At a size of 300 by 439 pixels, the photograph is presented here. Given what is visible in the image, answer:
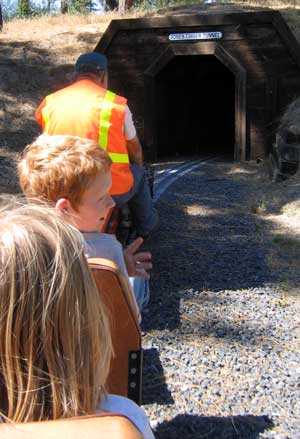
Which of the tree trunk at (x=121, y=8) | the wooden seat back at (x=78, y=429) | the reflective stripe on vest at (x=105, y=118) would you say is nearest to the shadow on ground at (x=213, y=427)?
the reflective stripe on vest at (x=105, y=118)

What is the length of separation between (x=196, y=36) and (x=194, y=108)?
5692 millimetres

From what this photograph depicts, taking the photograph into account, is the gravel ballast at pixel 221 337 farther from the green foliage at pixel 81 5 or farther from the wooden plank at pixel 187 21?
the green foliage at pixel 81 5

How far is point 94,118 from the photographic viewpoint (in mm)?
4246

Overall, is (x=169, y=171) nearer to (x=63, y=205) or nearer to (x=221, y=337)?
(x=221, y=337)

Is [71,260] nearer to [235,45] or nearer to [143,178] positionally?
[143,178]

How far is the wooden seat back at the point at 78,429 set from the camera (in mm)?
1152

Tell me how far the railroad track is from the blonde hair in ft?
24.2

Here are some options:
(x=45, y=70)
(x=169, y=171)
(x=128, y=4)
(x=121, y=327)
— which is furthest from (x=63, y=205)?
(x=128, y=4)

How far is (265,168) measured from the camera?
11.6 meters

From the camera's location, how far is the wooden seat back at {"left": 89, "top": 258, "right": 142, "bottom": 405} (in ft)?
7.50

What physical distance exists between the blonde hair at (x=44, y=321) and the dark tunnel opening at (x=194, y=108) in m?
12.9

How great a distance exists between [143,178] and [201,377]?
1.83m

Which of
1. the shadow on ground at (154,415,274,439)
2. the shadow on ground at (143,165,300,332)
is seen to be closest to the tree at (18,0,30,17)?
the shadow on ground at (143,165,300,332)

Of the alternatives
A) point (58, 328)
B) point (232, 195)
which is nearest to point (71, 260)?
point (58, 328)
